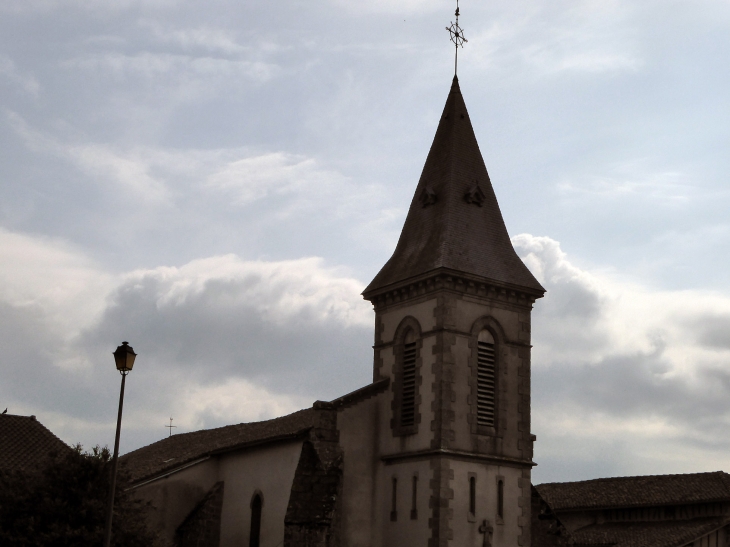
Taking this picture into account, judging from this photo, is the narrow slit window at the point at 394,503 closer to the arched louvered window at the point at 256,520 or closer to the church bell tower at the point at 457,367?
the church bell tower at the point at 457,367

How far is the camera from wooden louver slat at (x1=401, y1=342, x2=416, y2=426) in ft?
107

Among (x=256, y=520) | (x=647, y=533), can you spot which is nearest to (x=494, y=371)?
(x=256, y=520)

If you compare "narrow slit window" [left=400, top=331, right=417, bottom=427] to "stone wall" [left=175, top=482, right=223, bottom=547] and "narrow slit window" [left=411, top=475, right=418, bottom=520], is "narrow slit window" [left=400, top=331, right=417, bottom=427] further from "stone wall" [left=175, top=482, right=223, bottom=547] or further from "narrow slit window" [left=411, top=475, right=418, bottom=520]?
"stone wall" [left=175, top=482, right=223, bottom=547]

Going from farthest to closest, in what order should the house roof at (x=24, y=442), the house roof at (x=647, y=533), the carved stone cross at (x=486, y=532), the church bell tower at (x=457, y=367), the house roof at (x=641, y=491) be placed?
the house roof at (x=641, y=491) → the house roof at (x=647, y=533) → the house roof at (x=24, y=442) → the church bell tower at (x=457, y=367) → the carved stone cross at (x=486, y=532)

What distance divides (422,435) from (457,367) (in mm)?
2504

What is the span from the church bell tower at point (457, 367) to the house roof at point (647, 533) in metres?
10.3

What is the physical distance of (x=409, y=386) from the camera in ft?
108

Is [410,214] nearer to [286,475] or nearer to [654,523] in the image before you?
[286,475]

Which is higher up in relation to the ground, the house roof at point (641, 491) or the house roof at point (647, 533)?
the house roof at point (641, 491)

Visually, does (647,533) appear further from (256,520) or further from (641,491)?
(256,520)

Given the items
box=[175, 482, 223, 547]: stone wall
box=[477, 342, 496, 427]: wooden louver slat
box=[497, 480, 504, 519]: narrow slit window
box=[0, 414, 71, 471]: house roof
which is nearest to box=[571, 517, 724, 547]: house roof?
box=[497, 480, 504, 519]: narrow slit window

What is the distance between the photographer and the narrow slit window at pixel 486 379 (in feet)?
106

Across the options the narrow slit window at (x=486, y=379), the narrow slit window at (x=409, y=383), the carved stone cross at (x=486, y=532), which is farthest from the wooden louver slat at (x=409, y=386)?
the carved stone cross at (x=486, y=532)

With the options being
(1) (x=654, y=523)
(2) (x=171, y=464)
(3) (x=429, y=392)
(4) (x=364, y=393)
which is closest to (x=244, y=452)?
(2) (x=171, y=464)
